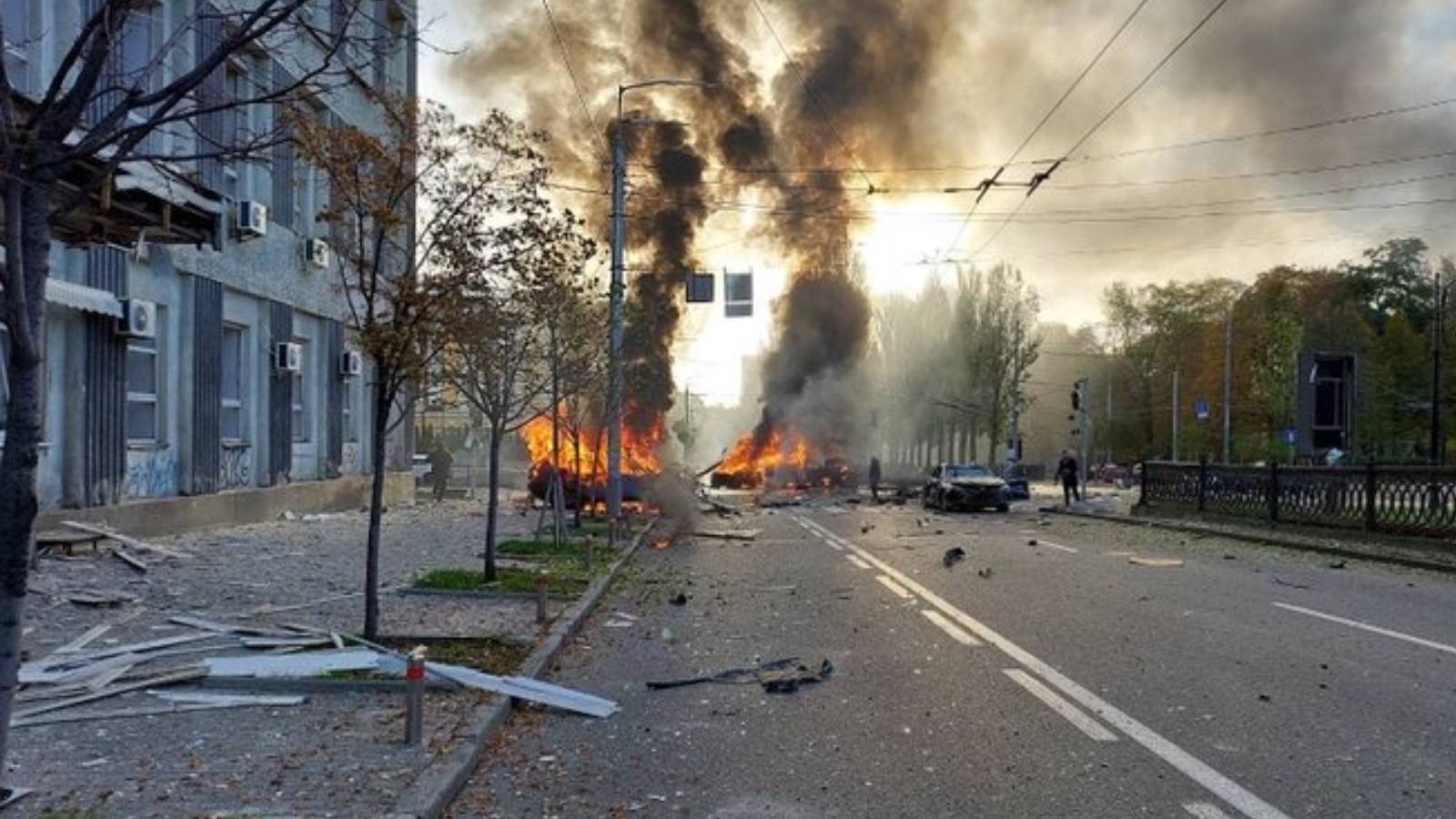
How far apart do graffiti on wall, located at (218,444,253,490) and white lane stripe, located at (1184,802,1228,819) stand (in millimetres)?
18386

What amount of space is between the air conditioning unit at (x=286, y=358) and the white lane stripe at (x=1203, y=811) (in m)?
20.5

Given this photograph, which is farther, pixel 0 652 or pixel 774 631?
pixel 774 631

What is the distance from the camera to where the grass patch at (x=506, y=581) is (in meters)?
12.2

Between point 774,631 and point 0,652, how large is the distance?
6.89 meters

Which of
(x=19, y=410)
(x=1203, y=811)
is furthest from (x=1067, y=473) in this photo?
(x=19, y=410)

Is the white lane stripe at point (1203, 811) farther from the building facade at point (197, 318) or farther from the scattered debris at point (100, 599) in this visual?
the scattered debris at point (100, 599)

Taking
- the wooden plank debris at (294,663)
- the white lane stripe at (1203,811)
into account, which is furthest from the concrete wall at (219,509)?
the white lane stripe at (1203,811)

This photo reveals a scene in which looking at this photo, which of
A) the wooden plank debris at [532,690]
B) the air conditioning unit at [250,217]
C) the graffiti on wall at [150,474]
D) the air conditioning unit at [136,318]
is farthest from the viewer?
the air conditioning unit at [250,217]

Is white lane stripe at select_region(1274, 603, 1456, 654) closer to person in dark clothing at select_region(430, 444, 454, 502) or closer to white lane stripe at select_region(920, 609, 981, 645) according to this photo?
white lane stripe at select_region(920, 609, 981, 645)

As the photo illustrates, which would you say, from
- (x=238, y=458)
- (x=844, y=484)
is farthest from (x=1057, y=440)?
(x=238, y=458)

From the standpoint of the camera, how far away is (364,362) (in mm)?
28531

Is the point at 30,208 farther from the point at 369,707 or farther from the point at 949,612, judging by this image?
the point at 949,612

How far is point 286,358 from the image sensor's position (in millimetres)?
22516

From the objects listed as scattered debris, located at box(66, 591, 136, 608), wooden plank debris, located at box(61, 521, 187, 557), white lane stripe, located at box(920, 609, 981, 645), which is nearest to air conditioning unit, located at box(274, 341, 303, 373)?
wooden plank debris, located at box(61, 521, 187, 557)
